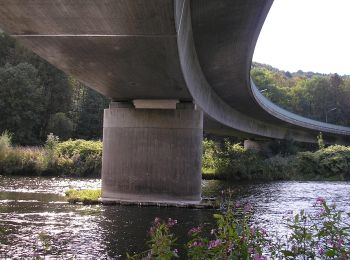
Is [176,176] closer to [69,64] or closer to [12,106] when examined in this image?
[69,64]

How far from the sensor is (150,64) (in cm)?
1421

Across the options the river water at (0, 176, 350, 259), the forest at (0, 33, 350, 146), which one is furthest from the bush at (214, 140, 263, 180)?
the river water at (0, 176, 350, 259)

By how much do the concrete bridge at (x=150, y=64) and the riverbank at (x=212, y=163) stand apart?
1543 centimetres

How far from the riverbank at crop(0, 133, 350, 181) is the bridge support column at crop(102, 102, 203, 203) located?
19391mm

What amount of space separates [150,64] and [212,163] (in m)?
32.7

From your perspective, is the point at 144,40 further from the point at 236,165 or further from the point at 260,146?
the point at 260,146

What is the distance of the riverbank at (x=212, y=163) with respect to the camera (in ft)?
131

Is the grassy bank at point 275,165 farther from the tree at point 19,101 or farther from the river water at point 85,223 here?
the tree at point 19,101

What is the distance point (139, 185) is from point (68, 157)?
2253 centimetres

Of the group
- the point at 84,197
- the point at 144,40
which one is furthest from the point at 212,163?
the point at 144,40

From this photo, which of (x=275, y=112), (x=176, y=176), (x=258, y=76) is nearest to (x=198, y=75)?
(x=176, y=176)

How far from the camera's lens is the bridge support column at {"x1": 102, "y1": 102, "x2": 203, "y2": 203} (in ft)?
68.3

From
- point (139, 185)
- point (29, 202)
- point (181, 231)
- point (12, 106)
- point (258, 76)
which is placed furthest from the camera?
point (258, 76)

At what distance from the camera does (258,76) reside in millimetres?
119750
